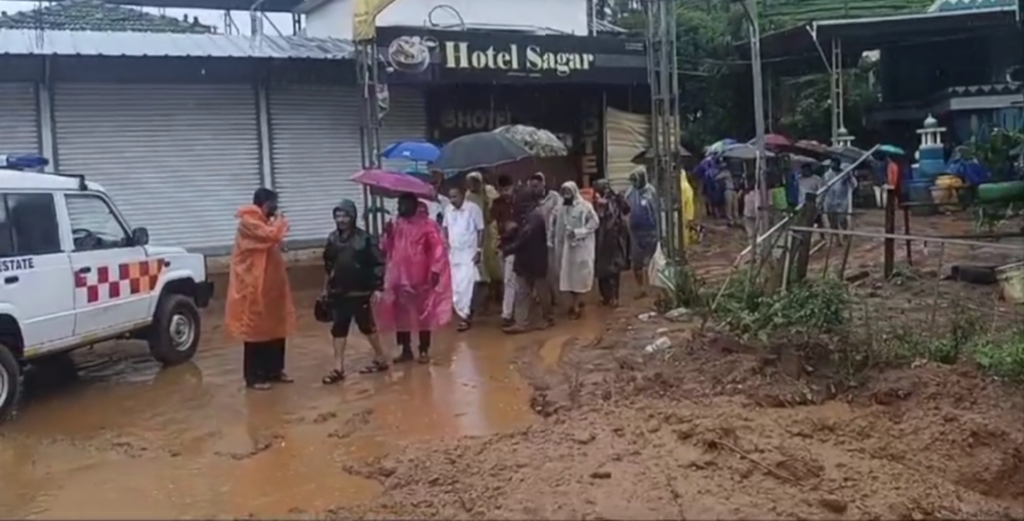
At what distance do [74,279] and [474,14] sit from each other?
12.0 meters

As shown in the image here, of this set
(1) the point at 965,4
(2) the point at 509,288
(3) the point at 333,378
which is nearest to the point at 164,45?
(2) the point at 509,288

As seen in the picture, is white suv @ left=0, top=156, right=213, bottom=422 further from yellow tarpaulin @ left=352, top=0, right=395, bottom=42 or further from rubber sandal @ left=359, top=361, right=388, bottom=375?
yellow tarpaulin @ left=352, top=0, right=395, bottom=42

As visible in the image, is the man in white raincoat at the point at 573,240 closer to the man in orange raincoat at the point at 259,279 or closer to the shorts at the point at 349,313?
the shorts at the point at 349,313

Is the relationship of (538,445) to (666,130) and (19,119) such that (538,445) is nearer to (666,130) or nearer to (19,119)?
(666,130)

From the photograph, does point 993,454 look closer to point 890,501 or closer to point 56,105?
point 890,501

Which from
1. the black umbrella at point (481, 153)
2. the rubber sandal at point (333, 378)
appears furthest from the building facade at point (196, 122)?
the rubber sandal at point (333, 378)

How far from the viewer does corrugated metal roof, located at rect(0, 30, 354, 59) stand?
14.1 meters

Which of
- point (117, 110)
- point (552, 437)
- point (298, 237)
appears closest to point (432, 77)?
point (298, 237)

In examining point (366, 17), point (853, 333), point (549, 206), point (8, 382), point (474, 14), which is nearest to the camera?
point (853, 333)

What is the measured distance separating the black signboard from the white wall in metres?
1.28

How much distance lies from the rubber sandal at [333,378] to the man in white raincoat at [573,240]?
10.8 feet

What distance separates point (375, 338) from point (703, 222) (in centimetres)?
1466

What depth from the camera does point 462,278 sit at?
11.4 m

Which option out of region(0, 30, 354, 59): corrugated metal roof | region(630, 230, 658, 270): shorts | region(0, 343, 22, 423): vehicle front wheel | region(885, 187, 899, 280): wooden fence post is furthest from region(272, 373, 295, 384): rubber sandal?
region(0, 30, 354, 59): corrugated metal roof
